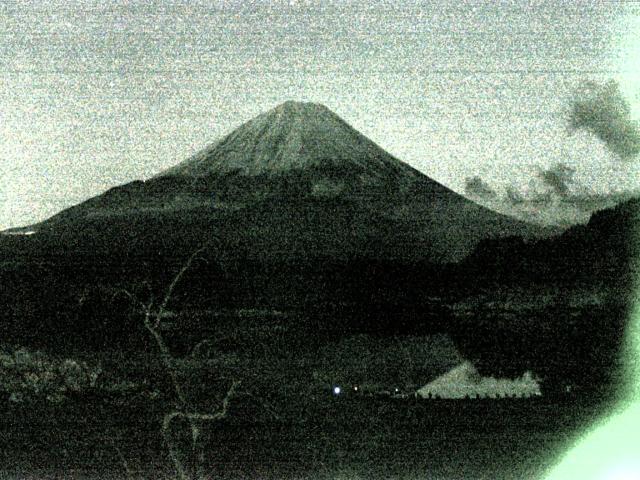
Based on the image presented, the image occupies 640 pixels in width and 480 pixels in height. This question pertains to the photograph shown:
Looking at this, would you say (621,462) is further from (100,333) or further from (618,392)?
(100,333)

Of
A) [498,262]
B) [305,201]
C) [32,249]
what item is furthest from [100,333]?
[305,201]

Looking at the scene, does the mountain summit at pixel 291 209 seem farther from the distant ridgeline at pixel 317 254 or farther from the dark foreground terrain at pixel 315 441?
the dark foreground terrain at pixel 315 441

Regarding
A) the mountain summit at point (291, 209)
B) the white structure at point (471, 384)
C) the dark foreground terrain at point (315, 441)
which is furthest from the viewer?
the mountain summit at point (291, 209)

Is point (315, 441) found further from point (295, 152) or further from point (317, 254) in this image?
point (295, 152)

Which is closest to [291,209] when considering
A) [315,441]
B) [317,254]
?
[317,254]

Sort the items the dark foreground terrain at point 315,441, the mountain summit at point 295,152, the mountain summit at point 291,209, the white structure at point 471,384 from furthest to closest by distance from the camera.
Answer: the mountain summit at point 295,152 < the mountain summit at point 291,209 < the white structure at point 471,384 < the dark foreground terrain at point 315,441

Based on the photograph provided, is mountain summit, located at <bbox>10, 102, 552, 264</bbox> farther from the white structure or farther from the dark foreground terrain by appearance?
the dark foreground terrain

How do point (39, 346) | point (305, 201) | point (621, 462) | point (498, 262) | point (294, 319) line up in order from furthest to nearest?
point (305, 201) < point (498, 262) < point (294, 319) < point (39, 346) < point (621, 462)

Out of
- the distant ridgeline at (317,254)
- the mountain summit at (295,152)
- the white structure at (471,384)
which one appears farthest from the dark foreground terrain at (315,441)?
the mountain summit at (295,152)
